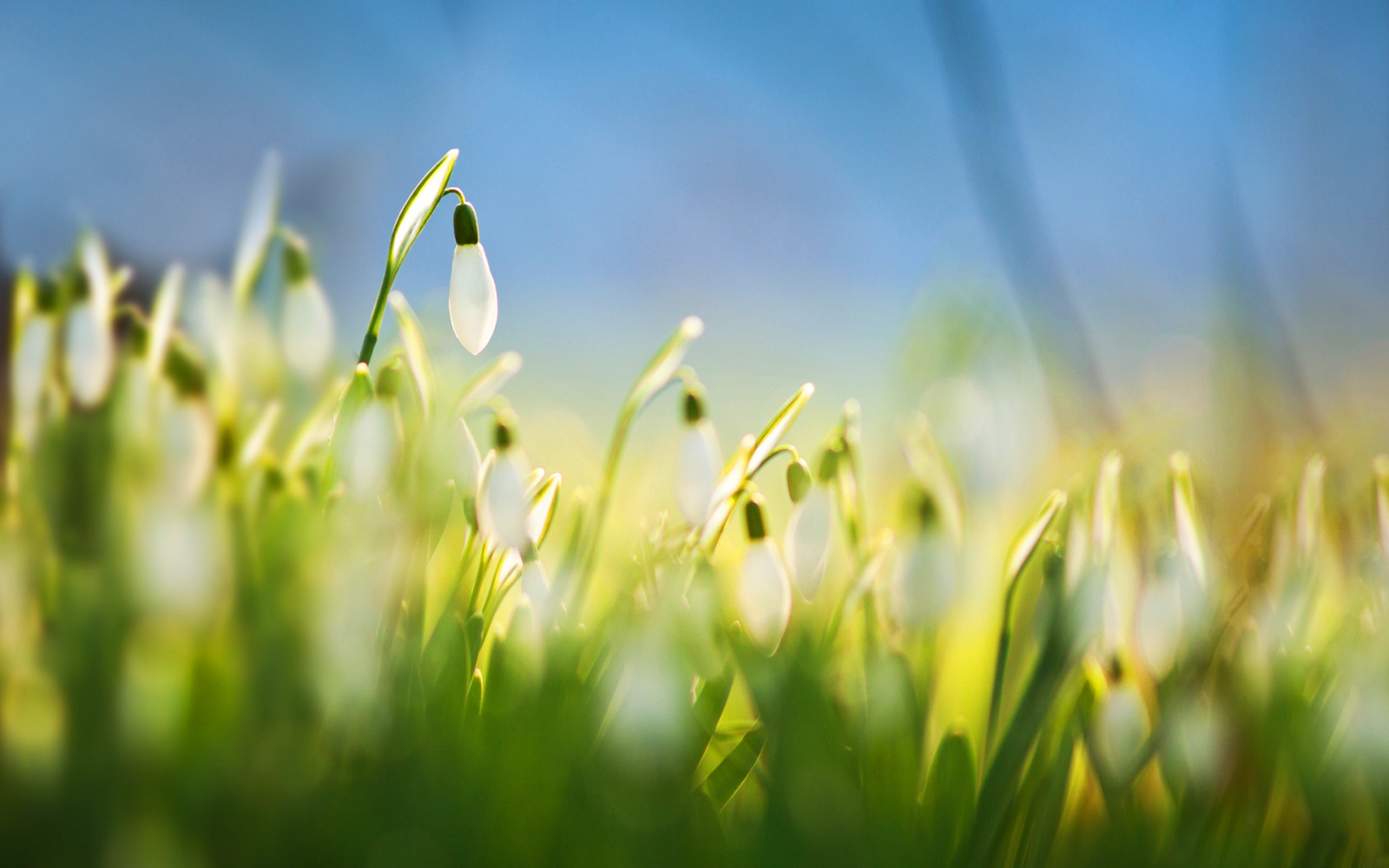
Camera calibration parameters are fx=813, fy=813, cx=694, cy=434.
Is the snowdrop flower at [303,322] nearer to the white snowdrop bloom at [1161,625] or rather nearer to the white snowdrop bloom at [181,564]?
the white snowdrop bloom at [181,564]

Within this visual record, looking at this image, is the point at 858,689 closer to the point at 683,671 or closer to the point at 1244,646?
the point at 683,671

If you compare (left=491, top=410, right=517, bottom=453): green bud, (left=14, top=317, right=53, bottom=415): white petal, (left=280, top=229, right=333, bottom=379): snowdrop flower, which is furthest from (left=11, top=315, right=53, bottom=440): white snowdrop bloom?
(left=491, top=410, right=517, bottom=453): green bud

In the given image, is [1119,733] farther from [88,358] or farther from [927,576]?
[88,358]

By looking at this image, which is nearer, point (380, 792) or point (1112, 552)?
point (380, 792)

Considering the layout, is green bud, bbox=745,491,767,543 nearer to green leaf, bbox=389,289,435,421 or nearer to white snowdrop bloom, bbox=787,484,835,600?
white snowdrop bloom, bbox=787,484,835,600

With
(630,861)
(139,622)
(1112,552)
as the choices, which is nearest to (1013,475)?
(1112,552)

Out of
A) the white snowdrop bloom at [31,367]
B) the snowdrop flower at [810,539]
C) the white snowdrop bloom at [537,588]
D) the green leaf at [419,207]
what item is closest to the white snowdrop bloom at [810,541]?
the snowdrop flower at [810,539]

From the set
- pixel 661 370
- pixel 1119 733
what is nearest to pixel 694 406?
pixel 661 370
